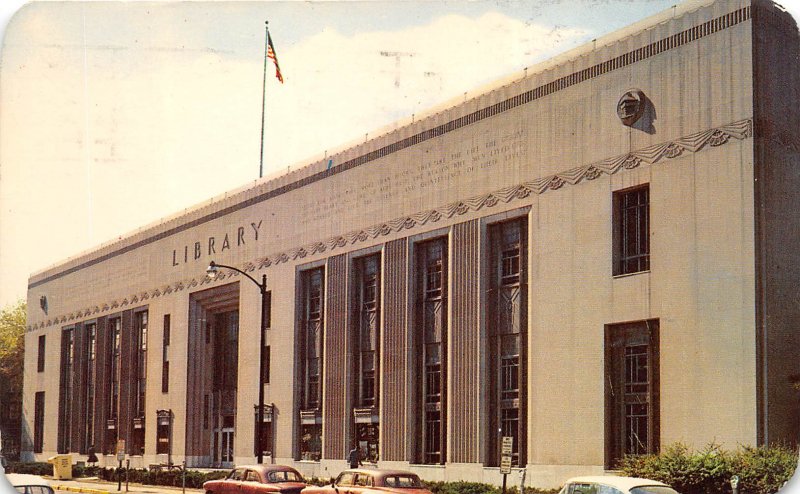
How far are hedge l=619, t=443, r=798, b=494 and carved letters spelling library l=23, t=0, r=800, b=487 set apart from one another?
1030 mm

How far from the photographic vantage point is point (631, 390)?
33.2 m

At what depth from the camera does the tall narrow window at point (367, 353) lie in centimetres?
4559

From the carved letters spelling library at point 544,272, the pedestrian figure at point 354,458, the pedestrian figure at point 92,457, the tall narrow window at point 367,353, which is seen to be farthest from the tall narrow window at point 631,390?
the pedestrian figure at point 92,457

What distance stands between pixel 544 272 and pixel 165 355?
36.3 m

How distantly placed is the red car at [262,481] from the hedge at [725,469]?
10.2 metres

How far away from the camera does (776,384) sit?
96.2 feet

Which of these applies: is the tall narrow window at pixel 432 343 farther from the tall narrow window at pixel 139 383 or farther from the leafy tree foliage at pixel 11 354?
the leafy tree foliage at pixel 11 354

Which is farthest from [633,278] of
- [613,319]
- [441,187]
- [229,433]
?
[229,433]

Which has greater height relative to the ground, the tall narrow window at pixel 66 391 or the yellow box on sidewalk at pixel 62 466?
the tall narrow window at pixel 66 391

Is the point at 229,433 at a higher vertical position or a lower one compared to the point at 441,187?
lower

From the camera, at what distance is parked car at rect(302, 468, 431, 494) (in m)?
26.8

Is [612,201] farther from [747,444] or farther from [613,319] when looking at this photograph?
[747,444]

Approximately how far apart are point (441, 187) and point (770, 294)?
1549 centimetres

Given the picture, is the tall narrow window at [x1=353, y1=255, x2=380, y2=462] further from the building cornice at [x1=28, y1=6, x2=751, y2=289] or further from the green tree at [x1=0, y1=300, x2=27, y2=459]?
the green tree at [x1=0, y1=300, x2=27, y2=459]
